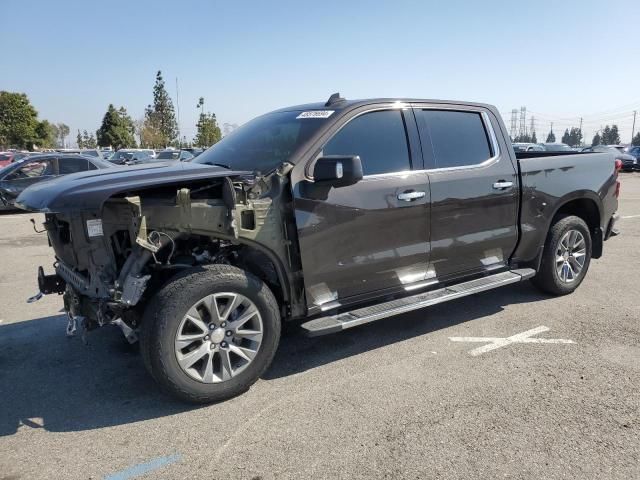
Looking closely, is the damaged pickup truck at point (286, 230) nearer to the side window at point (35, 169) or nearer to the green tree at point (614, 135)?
the side window at point (35, 169)

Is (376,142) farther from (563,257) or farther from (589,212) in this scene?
(589,212)

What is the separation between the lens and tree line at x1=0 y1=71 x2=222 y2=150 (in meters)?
58.8

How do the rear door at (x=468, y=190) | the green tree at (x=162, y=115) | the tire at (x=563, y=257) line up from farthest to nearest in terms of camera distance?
the green tree at (x=162, y=115) → the tire at (x=563, y=257) → the rear door at (x=468, y=190)

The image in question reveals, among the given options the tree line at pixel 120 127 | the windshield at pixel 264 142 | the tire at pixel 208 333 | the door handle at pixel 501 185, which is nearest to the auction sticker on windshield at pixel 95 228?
the tire at pixel 208 333

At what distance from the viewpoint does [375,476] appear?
2637mm

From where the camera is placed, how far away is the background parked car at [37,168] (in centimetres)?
1327

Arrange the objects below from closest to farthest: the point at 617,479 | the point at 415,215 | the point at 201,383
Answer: the point at 617,479, the point at 201,383, the point at 415,215

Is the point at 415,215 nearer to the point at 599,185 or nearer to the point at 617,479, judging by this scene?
the point at 617,479

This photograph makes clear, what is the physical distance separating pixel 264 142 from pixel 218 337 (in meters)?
1.65

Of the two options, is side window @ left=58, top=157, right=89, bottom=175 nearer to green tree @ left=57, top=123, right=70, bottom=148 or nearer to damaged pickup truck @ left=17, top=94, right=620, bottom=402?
damaged pickup truck @ left=17, top=94, right=620, bottom=402

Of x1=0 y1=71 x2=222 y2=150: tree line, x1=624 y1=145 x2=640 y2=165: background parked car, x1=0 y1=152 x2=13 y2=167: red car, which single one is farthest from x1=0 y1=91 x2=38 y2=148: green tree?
x1=624 y1=145 x2=640 y2=165: background parked car

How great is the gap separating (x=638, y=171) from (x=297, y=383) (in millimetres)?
35419

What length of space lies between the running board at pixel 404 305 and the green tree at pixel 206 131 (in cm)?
5794

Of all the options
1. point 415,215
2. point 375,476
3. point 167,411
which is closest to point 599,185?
point 415,215
